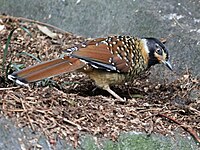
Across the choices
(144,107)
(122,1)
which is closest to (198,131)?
(144,107)

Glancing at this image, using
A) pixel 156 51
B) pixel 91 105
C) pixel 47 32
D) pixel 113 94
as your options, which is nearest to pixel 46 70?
pixel 91 105

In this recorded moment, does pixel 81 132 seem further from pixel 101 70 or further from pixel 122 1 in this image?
pixel 122 1

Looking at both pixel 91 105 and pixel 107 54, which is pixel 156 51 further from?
pixel 91 105

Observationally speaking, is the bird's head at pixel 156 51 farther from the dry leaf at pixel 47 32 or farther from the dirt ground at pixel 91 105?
the dry leaf at pixel 47 32

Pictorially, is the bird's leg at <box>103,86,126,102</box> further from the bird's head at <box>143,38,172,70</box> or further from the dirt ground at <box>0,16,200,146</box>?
the bird's head at <box>143,38,172,70</box>

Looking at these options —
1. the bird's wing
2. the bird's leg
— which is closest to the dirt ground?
the bird's leg

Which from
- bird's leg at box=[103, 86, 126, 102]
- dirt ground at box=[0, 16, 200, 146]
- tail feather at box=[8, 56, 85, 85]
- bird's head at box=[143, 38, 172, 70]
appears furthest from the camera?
bird's head at box=[143, 38, 172, 70]
